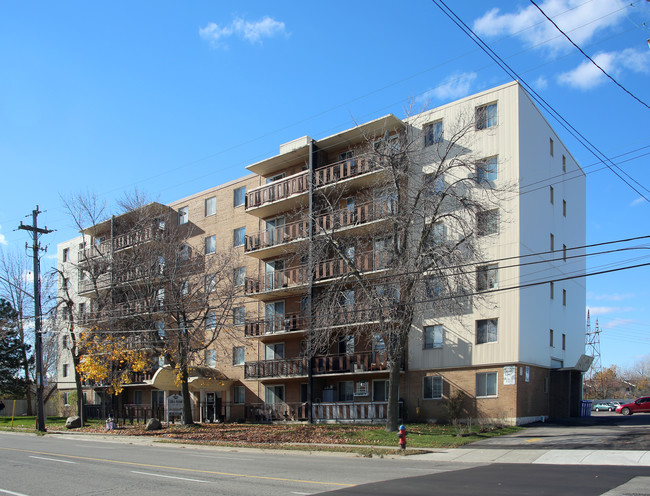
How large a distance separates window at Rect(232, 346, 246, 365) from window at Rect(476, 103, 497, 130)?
2081cm

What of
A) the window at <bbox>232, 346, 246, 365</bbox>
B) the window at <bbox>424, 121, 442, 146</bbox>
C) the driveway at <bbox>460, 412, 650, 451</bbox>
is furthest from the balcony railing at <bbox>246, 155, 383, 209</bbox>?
the driveway at <bbox>460, 412, 650, 451</bbox>

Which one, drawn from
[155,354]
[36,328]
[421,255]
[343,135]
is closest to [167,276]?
[155,354]

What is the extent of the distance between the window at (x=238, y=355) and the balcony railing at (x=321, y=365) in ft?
7.68

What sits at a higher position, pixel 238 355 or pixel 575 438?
pixel 238 355

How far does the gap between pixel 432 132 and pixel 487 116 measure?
3.18m

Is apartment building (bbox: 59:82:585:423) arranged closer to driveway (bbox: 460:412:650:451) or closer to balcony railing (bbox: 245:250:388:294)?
balcony railing (bbox: 245:250:388:294)

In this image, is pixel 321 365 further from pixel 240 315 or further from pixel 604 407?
pixel 604 407

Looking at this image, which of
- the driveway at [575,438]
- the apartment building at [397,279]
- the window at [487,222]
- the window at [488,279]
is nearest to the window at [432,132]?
the apartment building at [397,279]

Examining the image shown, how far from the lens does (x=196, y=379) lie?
35.9 metres

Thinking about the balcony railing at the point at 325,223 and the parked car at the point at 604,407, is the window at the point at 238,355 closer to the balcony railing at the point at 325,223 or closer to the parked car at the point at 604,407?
the balcony railing at the point at 325,223

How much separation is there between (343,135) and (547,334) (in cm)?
1540

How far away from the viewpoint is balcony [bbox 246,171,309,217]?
35.0 m

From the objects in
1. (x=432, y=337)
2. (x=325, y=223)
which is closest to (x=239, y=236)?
(x=325, y=223)

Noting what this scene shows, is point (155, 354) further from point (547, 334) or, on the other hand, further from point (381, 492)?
point (381, 492)
